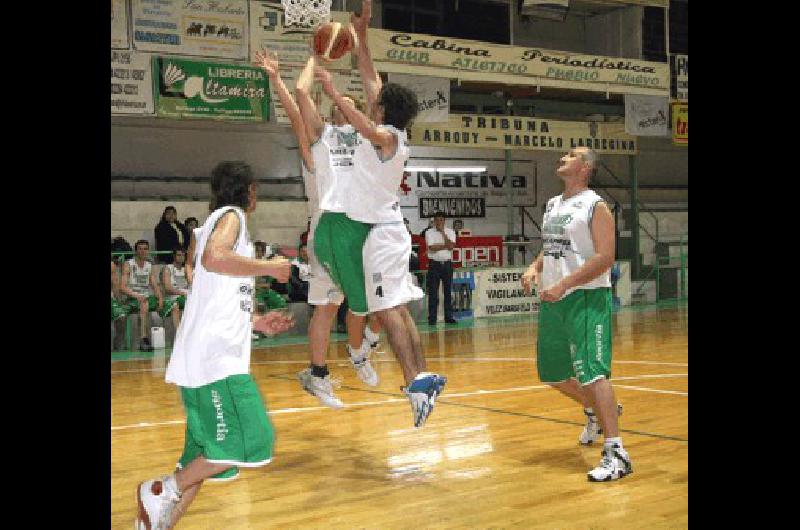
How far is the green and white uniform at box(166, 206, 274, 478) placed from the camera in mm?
4043

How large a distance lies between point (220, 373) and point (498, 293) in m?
14.3

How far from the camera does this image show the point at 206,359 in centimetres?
405

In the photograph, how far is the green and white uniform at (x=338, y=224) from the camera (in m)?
6.07

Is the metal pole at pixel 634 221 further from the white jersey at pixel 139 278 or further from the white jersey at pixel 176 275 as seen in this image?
the white jersey at pixel 139 278

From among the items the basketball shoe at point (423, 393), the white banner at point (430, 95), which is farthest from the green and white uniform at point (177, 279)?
the basketball shoe at point (423, 393)

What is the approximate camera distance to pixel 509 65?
18.5 m

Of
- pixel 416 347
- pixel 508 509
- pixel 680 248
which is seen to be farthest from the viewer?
pixel 680 248

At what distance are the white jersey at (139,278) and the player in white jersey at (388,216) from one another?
27.6ft

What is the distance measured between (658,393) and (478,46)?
10.8 metres

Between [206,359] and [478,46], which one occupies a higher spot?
[478,46]

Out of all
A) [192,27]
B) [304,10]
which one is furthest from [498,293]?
[304,10]

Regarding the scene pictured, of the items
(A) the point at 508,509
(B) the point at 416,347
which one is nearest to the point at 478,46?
(B) the point at 416,347
